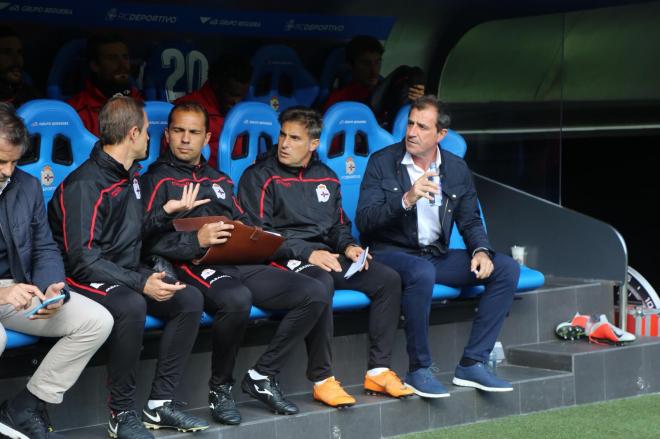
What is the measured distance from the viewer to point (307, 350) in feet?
16.6

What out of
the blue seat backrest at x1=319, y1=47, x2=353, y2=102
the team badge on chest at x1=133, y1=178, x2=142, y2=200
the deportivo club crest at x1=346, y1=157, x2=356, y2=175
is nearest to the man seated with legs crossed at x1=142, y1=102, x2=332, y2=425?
the team badge on chest at x1=133, y1=178, x2=142, y2=200

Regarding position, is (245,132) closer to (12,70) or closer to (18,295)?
(12,70)

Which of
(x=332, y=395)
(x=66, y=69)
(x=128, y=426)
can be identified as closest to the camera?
(x=128, y=426)

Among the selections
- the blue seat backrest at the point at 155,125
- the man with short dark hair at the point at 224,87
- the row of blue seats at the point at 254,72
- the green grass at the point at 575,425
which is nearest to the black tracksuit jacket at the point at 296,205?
the blue seat backrest at the point at 155,125

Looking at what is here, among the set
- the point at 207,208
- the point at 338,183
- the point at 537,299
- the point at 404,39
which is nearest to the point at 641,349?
the point at 537,299

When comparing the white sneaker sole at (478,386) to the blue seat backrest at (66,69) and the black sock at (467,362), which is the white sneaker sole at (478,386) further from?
the blue seat backrest at (66,69)

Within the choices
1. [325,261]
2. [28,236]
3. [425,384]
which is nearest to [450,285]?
[425,384]

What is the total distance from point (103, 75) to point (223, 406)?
2.08 m

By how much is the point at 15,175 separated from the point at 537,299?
2.94 metres

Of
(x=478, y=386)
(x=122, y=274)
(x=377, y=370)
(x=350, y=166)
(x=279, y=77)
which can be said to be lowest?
(x=478, y=386)

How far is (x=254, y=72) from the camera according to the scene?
7.11m

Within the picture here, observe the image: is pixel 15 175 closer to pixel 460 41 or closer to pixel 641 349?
pixel 641 349

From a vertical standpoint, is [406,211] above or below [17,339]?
above

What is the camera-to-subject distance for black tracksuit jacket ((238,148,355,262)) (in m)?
5.32
